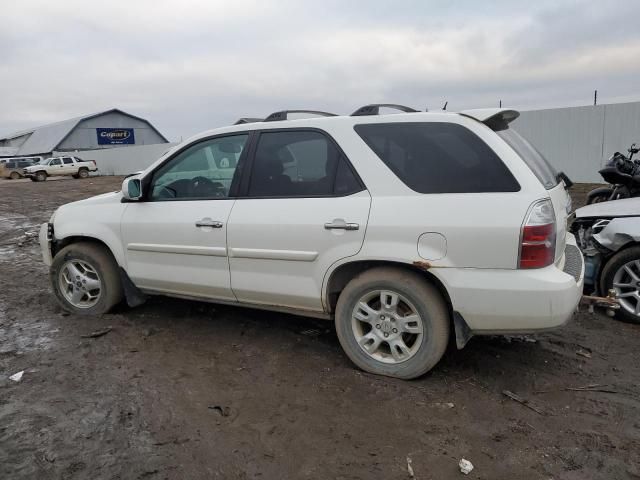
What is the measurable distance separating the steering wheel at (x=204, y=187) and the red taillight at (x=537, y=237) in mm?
2209

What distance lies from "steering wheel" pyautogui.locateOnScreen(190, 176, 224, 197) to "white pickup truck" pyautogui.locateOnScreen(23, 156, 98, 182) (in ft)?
112

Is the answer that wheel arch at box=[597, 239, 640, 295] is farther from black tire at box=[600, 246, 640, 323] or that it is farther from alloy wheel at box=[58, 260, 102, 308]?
alloy wheel at box=[58, 260, 102, 308]

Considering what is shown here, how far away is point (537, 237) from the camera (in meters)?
2.84

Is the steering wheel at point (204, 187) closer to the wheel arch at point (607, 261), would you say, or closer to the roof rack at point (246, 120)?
the roof rack at point (246, 120)

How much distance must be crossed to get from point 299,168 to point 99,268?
217 centimetres

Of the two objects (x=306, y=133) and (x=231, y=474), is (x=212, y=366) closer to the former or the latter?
(x=231, y=474)

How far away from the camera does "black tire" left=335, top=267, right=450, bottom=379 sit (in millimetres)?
3131

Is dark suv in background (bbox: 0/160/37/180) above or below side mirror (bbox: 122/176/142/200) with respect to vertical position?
above

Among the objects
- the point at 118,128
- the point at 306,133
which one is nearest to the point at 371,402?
the point at 306,133

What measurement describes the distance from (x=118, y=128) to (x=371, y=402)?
5706 centimetres

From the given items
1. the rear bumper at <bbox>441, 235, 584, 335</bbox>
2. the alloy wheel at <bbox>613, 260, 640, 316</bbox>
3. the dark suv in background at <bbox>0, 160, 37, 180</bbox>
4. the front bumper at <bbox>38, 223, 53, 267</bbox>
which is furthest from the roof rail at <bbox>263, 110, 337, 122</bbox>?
the dark suv in background at <bbox>0, 160, 37, 180</bbox>

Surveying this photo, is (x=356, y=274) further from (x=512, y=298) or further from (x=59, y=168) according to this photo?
(x=59, y=168)

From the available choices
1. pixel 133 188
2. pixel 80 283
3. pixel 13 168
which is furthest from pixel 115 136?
pixel 133 188

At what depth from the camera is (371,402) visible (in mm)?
3104
